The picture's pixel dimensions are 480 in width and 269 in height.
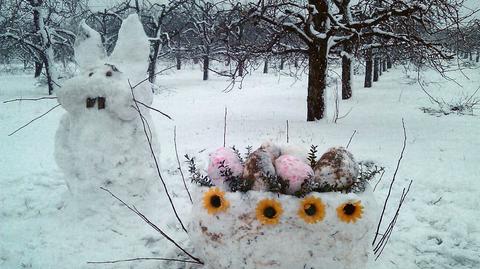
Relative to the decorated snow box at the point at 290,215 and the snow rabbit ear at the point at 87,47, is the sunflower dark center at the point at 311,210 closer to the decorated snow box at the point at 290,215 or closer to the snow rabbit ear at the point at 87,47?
the decorated snow box at the point at 290,215

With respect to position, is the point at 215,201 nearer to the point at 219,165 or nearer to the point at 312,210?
the point at 219,165

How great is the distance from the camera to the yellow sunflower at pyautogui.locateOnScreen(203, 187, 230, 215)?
2420mm

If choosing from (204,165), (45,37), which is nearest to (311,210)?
(204,165)

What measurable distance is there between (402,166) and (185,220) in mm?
3732

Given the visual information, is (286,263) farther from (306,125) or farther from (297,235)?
(306,125)

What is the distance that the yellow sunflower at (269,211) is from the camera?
91.5 inches

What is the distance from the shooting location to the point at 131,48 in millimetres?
3980

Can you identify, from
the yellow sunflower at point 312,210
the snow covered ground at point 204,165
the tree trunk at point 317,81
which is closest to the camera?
the yellow sunflower at point 312,210

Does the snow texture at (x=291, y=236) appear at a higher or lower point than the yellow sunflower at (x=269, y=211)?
lower

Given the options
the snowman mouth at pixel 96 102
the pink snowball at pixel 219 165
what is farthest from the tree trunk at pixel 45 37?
the pink snowball at pixel 219 165

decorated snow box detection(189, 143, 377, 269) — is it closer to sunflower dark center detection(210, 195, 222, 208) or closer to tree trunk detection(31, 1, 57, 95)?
sunflower dark center detection(210, 195, 222, 208)

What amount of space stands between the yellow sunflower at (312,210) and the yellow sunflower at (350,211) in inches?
5.2

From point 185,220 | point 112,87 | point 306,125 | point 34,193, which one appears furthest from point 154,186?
point 306,125

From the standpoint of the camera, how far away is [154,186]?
4.22m
